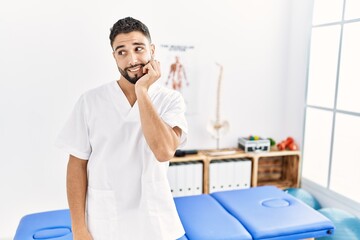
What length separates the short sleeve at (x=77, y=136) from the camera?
3.71 ft

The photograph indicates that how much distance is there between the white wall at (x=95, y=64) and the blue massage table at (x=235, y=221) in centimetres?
77

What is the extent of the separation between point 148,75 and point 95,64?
5.51 feet

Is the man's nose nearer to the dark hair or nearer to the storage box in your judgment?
the dark hair

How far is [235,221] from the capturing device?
179 cm

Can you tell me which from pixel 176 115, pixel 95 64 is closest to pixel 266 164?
pixel 95 64

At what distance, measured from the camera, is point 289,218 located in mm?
1822

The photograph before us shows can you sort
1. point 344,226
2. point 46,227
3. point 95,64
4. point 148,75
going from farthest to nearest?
point 95,64 → point 344,226 → point 46,227 → point 148,75

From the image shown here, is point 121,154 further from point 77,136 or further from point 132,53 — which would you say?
point 132,53

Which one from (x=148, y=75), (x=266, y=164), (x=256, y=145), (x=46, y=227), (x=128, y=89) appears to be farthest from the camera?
(x=266, y=164)

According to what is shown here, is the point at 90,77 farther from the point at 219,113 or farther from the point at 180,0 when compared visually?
the point at 219,113

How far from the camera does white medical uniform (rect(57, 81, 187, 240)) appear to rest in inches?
44.1

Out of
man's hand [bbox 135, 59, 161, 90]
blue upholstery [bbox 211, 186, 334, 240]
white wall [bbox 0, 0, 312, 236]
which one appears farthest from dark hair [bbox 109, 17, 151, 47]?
white wall [bbox 0, 0, 312, 236]

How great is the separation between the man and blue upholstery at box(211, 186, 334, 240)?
29.7 inches

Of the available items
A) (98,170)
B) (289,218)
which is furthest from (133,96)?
(289,218)
